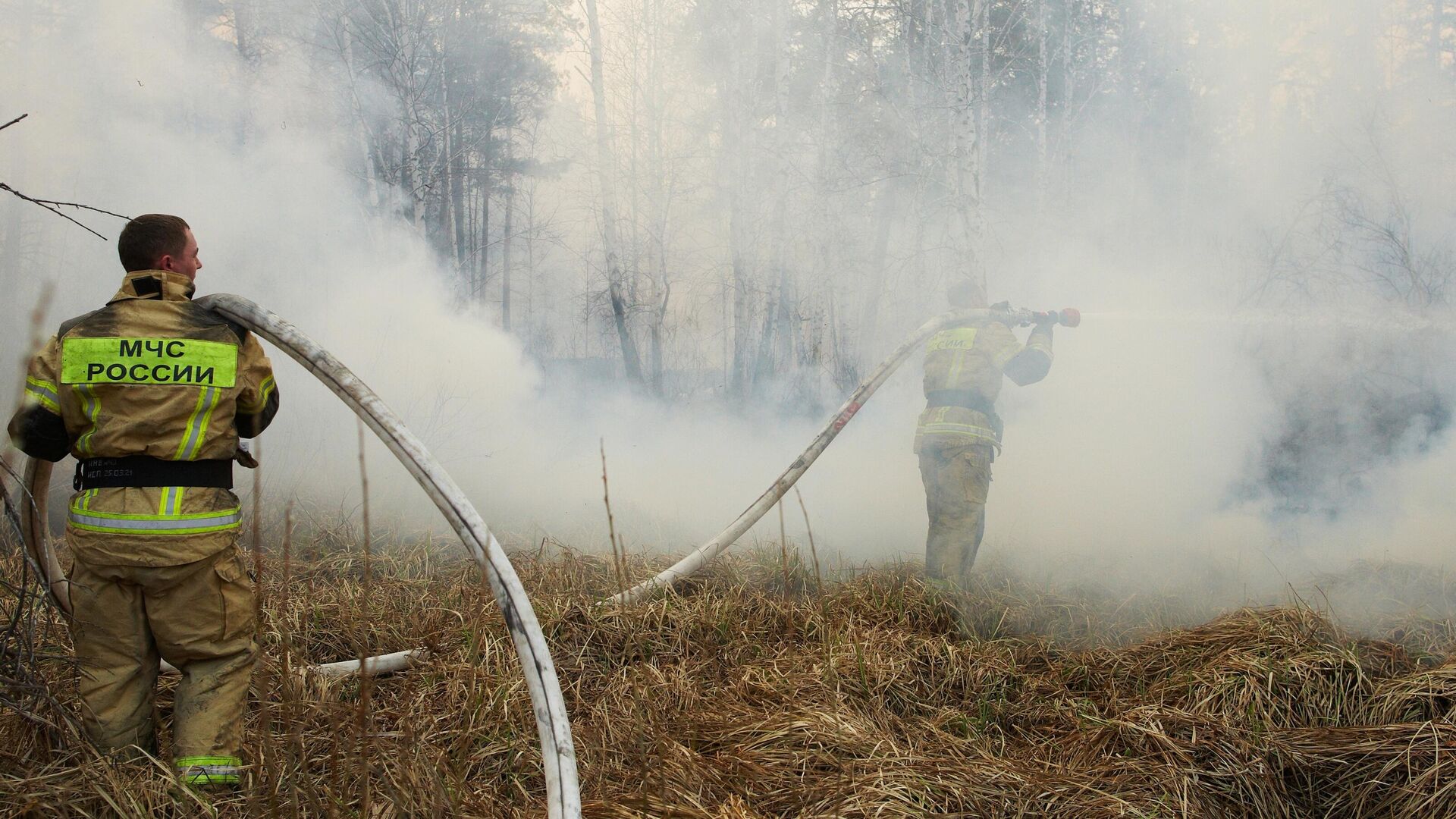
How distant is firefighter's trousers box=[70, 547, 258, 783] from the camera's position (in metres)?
2.42

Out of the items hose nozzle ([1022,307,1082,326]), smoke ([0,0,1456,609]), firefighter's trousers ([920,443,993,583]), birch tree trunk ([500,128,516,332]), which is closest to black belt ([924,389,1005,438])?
firefighter's trousers ([920,443,993,583])

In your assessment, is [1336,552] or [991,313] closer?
[991,313]

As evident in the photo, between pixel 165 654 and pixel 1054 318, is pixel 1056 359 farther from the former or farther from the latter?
pixel 165 654

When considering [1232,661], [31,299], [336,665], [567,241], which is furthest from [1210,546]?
[567,241]

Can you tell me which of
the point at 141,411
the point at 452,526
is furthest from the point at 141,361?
the point at 452,526

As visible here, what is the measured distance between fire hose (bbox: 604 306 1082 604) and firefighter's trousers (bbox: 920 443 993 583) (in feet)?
1.76

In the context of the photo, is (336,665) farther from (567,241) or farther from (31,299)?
(567,241)

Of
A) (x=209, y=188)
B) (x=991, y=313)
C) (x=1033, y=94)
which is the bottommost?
(x=991, y=313)

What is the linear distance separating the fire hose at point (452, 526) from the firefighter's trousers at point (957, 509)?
8.57 feet

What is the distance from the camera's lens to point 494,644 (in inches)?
131

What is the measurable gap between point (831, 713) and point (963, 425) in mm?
2163

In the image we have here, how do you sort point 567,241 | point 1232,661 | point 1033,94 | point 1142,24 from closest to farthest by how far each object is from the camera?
point 1232,661
point 1142,24
point 1033,94
point 567,241

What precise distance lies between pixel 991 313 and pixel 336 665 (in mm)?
3662

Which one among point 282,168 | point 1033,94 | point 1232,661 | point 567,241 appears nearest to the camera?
point 1232,661
